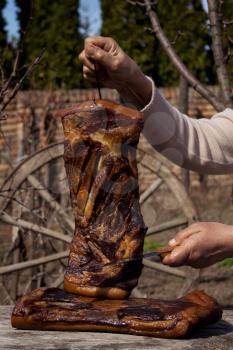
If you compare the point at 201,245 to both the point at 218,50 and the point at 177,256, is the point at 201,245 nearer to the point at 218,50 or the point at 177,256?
the point at 177,256

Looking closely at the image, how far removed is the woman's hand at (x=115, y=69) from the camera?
2.08m

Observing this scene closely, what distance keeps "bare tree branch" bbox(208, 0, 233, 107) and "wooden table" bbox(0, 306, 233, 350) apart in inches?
71.5

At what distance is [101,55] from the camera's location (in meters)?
2.07

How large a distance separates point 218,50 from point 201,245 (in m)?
1.85

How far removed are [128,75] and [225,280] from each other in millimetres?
3349

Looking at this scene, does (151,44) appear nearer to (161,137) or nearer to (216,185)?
(216,185)


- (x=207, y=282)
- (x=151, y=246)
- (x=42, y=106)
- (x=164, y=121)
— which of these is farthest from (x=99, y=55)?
(x=42, y=106)

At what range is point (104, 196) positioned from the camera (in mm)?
2043

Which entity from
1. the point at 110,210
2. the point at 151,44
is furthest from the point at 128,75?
the point at 151,44

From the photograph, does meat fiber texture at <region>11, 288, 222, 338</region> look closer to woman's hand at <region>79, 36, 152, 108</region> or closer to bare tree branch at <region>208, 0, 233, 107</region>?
woman's hand at <region>79, 36, 152, 108</region>

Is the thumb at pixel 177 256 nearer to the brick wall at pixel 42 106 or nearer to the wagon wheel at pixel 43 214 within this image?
the wagon wheel at pixel 43 214

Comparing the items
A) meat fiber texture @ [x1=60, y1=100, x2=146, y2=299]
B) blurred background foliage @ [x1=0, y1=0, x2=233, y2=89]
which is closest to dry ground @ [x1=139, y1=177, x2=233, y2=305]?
meat fiber texture @ [x1=60, y1=100, x2=146, y2=299]

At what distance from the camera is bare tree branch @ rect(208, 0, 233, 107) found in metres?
3.52

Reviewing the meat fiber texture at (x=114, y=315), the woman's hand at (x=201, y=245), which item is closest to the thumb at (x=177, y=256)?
the woman's hand at (x=201, y=245)
